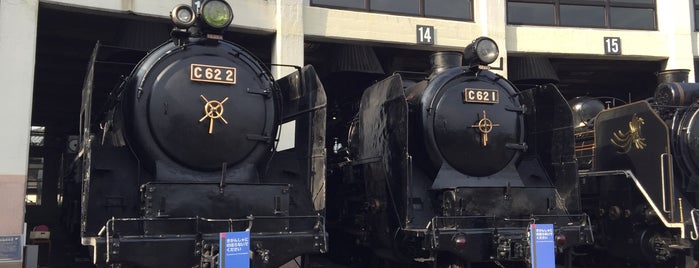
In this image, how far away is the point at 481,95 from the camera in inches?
257

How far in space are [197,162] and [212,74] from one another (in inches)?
32.0

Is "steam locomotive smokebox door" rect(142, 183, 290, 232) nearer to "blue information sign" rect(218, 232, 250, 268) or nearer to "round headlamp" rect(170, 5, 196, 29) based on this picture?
"blue information sign" rect(218, 232, 250, 268)

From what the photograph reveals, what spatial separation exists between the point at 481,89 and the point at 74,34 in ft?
27.0

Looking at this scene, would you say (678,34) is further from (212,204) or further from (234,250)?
(234,250)

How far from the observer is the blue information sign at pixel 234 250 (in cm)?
430

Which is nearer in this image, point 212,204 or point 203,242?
point 203,242

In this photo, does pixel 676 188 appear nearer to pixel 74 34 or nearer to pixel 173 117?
pixel 173 117

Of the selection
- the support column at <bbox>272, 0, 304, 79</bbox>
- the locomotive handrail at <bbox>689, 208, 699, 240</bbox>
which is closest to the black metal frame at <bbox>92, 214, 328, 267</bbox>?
the locomotive handrail at <bbox>689, 208, 699, 240</bbox>

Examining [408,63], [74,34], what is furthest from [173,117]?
[408,63]

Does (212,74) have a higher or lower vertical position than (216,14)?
lower

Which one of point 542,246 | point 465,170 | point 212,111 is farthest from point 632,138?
point 212,111

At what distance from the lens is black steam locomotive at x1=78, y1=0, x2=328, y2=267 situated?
180 inches

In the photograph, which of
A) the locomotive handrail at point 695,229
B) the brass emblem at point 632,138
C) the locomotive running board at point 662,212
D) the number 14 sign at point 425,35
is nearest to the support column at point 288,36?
the number 14 sign at point 425,35

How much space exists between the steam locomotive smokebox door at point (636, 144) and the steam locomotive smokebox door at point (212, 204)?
A: 495cm
